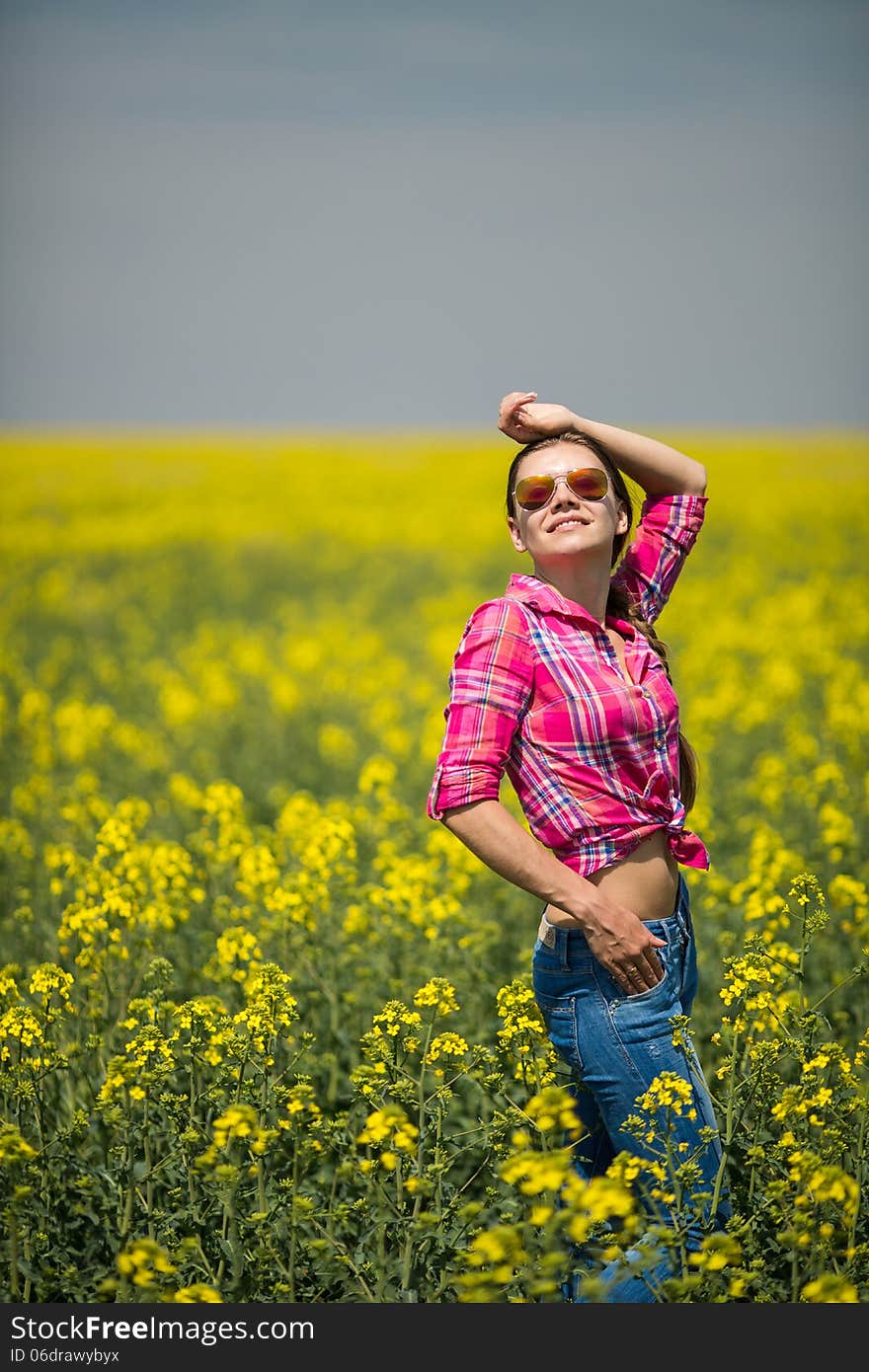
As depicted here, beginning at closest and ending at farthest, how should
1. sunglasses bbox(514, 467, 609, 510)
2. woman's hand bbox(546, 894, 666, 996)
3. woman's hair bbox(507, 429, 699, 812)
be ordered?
woman's hand bbox(546, 894, 666, 996) < sunglasses bbox(514, 467, 609, 510) < woman's hair bbox(507, 429, 699, 812)

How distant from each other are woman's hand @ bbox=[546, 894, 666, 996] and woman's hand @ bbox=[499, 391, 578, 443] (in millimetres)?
1044

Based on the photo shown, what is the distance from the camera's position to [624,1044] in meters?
2.79

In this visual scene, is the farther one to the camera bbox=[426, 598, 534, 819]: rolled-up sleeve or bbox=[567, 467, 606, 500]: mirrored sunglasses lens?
bbox=[567, 467, 606, 500]: mirrored sunglasses lens

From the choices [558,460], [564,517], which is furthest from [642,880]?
[558,460]

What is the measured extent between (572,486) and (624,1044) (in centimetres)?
118

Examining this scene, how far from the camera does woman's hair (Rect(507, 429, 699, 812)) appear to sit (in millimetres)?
3057

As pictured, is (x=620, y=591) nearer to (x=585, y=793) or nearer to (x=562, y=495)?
(x=562, y=495)

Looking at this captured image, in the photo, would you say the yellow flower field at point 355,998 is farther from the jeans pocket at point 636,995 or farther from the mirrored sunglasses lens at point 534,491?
the mirrored sunglasses lens at point 534,491

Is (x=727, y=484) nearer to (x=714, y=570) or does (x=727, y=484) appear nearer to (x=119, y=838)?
(x=714, y=570)

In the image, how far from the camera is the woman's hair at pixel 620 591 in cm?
306

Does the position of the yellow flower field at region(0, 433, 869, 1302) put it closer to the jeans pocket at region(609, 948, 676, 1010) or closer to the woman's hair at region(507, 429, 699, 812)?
the jeans pocket at region(609, 948, 676, 1010)

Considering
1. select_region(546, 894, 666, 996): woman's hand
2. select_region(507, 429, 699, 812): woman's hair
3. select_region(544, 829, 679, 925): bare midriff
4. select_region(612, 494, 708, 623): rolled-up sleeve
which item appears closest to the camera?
select_region(546, 894, 666, 996): woman's hand

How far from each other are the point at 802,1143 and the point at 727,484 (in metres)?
22.7

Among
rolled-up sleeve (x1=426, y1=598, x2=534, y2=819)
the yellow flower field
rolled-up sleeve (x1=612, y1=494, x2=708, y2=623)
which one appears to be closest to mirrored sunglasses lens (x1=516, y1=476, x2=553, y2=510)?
rolled-up sleeve (x1=426, y1=598, x2=534, y2=819)
